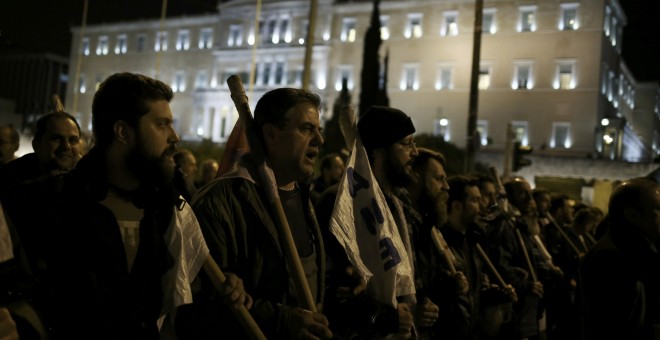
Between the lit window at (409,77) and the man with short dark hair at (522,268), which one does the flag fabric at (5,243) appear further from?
the lit window at (409,77)

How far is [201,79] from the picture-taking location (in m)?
64.7

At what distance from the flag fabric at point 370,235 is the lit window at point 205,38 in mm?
63051

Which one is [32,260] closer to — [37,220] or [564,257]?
[37,220]

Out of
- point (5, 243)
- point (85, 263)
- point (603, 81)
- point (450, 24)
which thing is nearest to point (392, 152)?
point (85, 263)

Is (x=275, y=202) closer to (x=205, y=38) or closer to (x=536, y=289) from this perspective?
(x=536, y=289)

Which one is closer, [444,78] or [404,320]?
[404,320]

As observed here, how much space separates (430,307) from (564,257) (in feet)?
18.0

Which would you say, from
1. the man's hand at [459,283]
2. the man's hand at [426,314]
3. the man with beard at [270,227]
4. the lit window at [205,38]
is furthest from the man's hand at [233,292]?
the lit window at [205,38]

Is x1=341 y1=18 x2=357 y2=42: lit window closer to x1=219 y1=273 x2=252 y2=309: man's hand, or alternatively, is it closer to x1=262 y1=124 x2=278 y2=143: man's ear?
x1=262 y1=124 x2=278 y2=143: man's ear

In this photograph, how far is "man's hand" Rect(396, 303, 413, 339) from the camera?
3.24 m

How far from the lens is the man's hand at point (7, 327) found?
1.95 m

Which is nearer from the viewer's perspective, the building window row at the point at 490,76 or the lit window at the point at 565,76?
the lit window at the point at 565,76

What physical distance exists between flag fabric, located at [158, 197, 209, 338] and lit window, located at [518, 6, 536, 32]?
49485 mm

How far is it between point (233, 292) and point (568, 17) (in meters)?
49.4
